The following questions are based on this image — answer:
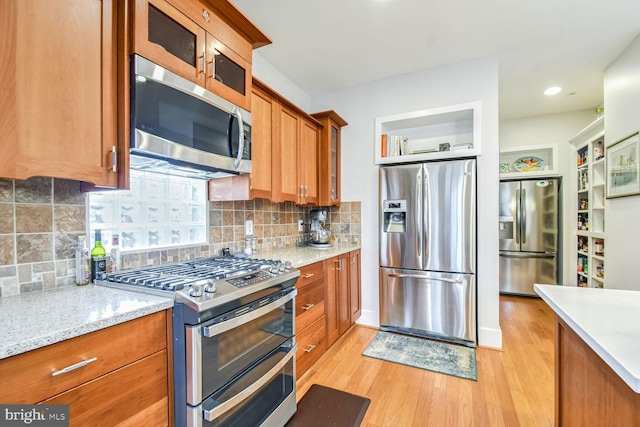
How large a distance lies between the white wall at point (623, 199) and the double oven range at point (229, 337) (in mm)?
2773

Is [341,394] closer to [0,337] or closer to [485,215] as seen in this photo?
[0,337]

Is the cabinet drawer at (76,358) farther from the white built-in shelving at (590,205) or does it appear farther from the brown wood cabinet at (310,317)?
the white built-in shelving at (590,205)

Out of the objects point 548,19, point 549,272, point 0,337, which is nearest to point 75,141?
point 0,337

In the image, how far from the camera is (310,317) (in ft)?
6.90

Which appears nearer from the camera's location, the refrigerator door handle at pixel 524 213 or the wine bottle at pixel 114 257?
the wine bottle at pixel 114 257

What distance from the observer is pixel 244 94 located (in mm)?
1788

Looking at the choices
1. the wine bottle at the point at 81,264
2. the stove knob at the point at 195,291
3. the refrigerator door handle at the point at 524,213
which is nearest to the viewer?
the stove knob at the point at 195,291

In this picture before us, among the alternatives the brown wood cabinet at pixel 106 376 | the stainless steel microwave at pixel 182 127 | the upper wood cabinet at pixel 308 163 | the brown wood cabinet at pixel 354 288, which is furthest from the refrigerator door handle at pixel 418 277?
the brown wood cabinet at pixel 106 376

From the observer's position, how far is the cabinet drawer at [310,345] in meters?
1.97

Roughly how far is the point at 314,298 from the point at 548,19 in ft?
9.15

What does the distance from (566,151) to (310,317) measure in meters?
4.44

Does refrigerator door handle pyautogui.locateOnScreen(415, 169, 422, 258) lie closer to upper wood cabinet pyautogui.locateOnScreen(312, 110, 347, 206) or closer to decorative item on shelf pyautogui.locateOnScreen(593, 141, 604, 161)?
upper wood cabinet pyautogui.locateOnScreen(312, 110, 347, 206)

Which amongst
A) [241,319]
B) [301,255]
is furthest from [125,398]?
[301,255]

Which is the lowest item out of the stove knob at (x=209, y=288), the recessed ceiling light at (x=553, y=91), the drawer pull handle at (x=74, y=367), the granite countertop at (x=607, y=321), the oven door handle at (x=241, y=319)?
the oven door handle at (x=241, y=319)
